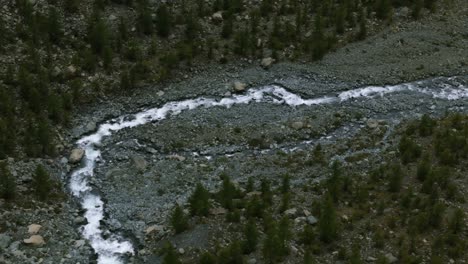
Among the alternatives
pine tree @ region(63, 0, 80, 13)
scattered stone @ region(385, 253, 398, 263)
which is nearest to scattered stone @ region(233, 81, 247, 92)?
pine tree @ region(63, 0, 80, 13)

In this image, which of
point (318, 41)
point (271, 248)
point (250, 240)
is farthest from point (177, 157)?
point (318, 41)

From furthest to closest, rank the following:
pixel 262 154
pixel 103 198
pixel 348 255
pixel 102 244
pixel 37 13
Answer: pixel 37 13 → pixel 262 154 → pixel 103 198 → pixel 102 244 → pixel 348 255

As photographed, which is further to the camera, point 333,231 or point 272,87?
point 272,87

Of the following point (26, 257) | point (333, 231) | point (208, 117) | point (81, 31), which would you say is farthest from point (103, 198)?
point (81, 31)

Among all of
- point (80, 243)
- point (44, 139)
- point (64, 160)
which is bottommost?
point (80, 243)

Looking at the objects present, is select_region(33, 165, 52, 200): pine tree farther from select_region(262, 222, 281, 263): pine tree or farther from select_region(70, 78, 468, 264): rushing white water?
select_region(262, 222, 281, 263): pine tree

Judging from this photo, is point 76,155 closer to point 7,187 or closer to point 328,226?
point 7,187

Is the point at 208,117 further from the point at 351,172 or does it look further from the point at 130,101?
the point at 351,172
